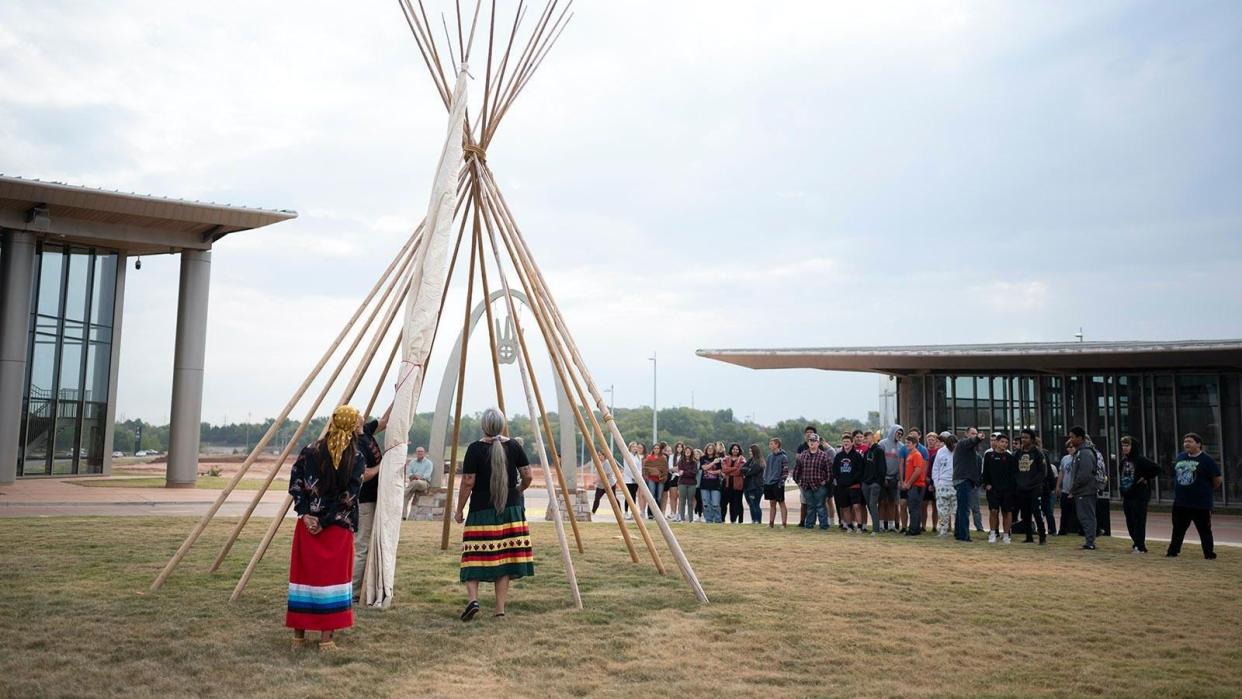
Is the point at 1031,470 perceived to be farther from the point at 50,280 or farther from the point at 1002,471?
the point at 50,280

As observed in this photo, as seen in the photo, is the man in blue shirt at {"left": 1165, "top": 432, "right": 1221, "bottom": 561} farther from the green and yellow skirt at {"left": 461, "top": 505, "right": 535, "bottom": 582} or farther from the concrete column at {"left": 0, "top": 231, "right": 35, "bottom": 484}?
the concrete column at {"left": 0, "top": 231, "right": 35, "bottom": 484}

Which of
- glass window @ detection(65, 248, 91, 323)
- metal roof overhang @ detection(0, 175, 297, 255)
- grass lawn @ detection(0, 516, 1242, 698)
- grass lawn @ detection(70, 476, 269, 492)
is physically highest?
metal roof overhang @ detection(0, 175, 297, 255)

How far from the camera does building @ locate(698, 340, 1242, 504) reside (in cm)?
1778

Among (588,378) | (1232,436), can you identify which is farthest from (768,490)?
(1232,436)

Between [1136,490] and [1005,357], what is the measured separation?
7.89 m

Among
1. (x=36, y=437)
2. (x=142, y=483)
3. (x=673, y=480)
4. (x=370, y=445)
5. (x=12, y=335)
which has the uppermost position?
(x=12, y=335)

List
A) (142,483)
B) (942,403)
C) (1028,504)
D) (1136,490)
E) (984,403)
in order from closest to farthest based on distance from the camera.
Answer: (1136,490), (1028,504), (984,403), (942,403), (142,483)

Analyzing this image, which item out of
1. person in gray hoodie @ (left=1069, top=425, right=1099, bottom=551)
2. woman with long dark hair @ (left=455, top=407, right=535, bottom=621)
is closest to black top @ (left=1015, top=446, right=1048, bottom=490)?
person in gray hoodie @ (left=1069, top=425, right=1099, bottom=551)

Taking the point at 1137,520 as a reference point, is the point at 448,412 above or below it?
above

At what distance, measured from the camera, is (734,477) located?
14.1 meters

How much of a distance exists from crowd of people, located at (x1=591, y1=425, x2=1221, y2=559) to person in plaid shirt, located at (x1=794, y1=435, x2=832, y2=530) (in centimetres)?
1

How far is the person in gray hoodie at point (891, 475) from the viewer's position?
12.2 metres

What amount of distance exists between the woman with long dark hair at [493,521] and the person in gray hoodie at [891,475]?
7418 millimetres

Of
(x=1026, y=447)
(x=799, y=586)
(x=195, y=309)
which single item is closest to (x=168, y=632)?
(x=799, y=586)
